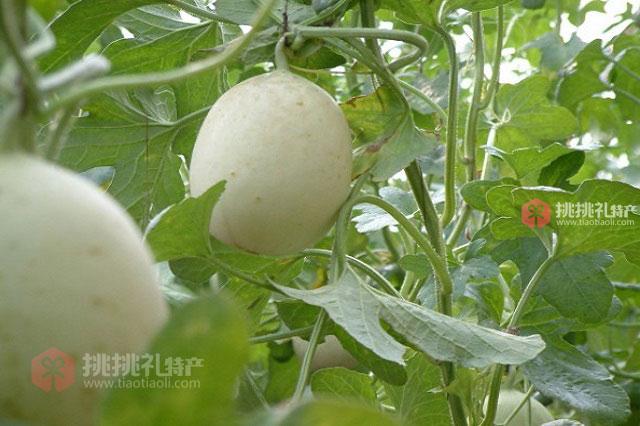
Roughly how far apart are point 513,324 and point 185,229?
463mm

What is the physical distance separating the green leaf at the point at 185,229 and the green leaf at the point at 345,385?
0.76ft

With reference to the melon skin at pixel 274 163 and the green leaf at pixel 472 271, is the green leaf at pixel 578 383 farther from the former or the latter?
the melon skin at pixel 274 163

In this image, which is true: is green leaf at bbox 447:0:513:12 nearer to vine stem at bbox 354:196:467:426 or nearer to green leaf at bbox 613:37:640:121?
vine stem at bbox 354:196:467:426

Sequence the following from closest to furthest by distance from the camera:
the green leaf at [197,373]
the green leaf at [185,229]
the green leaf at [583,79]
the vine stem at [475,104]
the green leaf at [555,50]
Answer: the green leaf at [197,373]
the green leaf at [185,229]
the vine stem at [475,104]
the green leaf at [583,79]
the green leaf at [555,50]

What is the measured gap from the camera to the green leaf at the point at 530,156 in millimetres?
1132

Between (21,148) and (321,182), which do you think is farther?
(321,182)

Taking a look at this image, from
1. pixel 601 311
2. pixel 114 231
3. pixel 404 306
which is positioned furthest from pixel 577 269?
pixel 114 231

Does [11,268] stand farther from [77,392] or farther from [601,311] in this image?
[601,311]

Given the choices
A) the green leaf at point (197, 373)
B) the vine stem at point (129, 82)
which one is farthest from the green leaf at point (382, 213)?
the green leaf at point (197, 373)

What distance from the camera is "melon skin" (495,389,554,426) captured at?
3.87 feet

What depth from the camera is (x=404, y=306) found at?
2.53ft

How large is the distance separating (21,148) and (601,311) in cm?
81

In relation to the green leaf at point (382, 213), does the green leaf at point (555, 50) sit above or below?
above

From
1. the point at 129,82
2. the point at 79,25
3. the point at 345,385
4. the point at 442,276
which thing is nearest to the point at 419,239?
the point at 442,276
